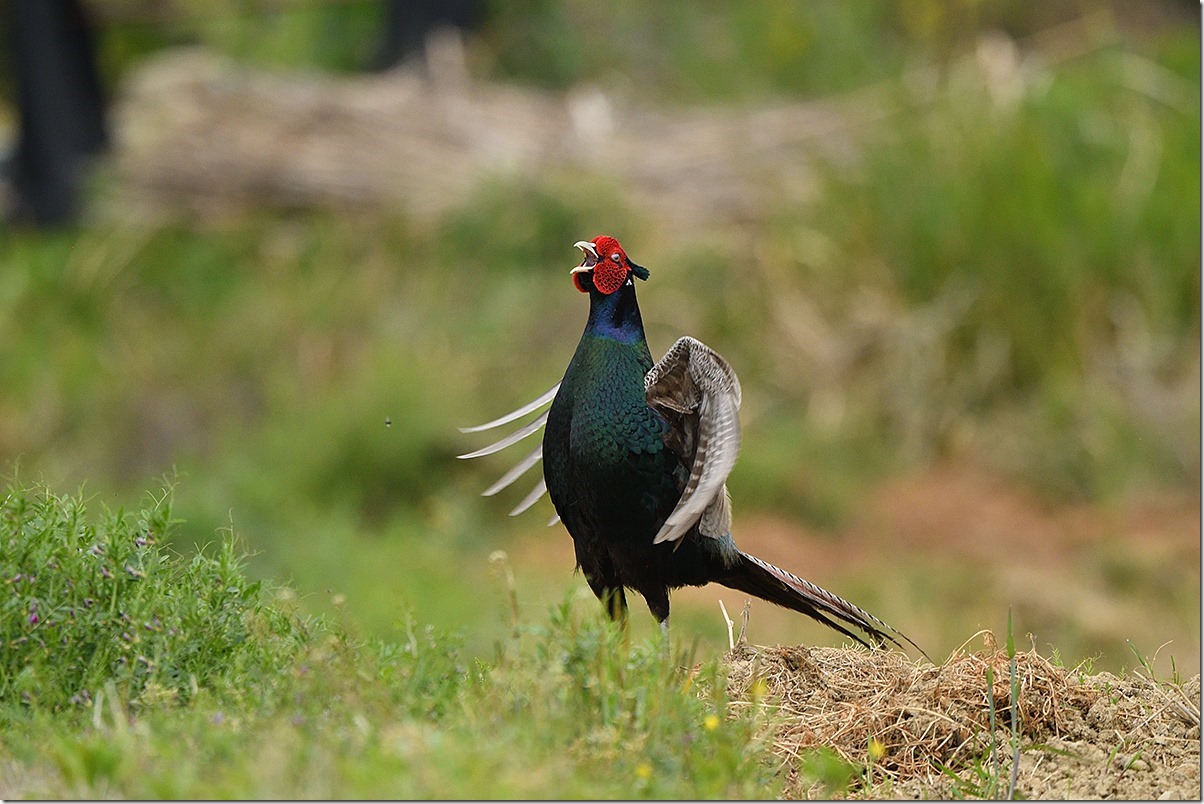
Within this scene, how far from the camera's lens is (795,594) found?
4414 mm

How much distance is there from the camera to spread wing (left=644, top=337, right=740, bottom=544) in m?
3.87

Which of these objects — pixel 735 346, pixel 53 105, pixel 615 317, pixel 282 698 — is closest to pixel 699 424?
pixel 615 317

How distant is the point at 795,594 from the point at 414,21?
37.1ft

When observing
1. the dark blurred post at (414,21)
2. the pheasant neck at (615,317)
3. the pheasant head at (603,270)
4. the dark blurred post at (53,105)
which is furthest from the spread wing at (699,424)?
the dark blurred post at (414,21)

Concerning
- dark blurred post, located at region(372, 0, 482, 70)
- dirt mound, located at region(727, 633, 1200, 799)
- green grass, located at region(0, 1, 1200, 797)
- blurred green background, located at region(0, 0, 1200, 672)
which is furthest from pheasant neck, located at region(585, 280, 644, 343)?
dark blurred post, located at region(372, 0, 482, 70)

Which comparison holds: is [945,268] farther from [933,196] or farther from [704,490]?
[704,490]

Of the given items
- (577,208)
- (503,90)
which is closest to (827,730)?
(577,208)

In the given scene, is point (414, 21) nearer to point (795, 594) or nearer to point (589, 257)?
point (589, 257)

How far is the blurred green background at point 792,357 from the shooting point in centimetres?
873

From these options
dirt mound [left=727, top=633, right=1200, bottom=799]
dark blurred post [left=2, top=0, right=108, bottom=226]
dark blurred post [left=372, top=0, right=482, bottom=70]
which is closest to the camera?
dirt mound [left=727, top=633, right=1200, bottom=799]

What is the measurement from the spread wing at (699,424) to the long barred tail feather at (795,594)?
0.18 meters

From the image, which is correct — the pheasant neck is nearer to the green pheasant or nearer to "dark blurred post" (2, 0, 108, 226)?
the green pheasant

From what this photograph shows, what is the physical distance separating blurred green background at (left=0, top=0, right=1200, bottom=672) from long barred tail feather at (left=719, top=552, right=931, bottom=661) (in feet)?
8.72

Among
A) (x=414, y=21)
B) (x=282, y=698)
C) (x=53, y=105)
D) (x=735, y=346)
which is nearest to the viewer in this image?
(x=282, y=698)
